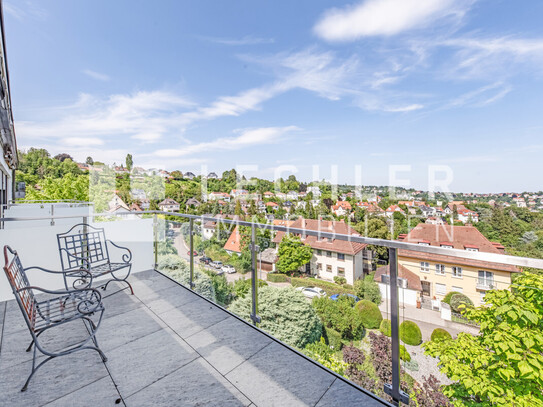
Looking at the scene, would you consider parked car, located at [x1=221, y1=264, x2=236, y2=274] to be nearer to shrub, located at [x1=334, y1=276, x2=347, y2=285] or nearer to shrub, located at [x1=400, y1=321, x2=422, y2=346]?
shrub, located at [x1=334, y1=276, x2=347, y2=285]

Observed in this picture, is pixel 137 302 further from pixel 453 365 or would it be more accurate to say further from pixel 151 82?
pixel 151 82

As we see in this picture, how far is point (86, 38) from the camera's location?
41.4 feet

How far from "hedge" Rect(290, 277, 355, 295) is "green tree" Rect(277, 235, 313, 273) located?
0.12m

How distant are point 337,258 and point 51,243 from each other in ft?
14.6

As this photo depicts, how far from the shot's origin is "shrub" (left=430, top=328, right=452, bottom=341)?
5.50 feet

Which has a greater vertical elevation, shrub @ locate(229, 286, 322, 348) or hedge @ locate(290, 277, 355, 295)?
hedge @ locate(290, 277, 355, 295)

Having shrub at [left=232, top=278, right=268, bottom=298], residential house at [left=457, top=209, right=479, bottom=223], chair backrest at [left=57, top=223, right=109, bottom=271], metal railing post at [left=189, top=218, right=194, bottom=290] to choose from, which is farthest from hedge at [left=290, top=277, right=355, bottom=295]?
residential house at [left=457, top=209, right=479, bottom=223]

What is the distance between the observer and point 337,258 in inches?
87.1

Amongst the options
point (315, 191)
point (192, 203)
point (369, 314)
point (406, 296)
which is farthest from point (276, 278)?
point (315, 191)

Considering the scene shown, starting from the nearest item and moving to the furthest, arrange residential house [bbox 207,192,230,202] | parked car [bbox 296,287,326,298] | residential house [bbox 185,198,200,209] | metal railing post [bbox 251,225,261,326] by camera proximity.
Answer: parked car [bbox 296,287,326,298]
metal railing post [bbox 251,225,261,326]
residential house [bbox 185,198,200,209]
residential house [bbox 207,192,230,202]

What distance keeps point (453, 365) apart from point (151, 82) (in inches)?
1130

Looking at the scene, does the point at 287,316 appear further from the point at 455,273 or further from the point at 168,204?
the point at 168,204

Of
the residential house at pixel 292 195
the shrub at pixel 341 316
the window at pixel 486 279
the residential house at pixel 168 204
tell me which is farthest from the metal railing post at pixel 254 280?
the residential house at pixel 292 195

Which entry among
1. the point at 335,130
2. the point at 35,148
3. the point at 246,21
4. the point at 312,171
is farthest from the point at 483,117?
the point at 35,148
